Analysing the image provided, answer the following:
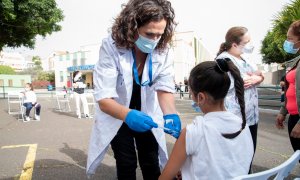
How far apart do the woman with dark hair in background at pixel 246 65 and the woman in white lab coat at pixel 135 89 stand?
3.09 feet

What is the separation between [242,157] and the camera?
4.93 feet

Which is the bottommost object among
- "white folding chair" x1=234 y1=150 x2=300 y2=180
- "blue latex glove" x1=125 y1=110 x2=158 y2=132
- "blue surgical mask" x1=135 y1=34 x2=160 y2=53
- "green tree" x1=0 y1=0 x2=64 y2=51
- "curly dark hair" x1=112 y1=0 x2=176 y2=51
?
"white folding chair" x1=234 y1=150 x2=300 y2=180

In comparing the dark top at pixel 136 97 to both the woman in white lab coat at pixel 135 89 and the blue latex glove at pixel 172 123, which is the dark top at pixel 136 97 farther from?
the blue latex glove at pixel 172 123

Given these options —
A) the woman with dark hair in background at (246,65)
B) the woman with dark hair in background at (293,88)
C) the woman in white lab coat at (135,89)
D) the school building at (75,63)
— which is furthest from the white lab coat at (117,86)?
the school building at (75,63)

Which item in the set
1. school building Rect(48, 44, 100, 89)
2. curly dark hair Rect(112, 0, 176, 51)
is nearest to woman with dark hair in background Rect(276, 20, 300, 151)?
curly dark hair Rect(112, 0, 176, 51)

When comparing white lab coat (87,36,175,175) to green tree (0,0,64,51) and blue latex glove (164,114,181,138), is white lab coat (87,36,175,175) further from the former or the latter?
green tree (0,0,64,51)

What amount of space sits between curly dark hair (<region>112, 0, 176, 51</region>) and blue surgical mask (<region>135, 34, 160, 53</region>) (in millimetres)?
44

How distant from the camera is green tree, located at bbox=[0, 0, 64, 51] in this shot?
12.1 m

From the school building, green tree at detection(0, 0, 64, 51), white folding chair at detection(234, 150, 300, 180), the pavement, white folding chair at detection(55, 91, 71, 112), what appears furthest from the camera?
the school building

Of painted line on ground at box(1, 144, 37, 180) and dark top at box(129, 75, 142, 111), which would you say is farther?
painted line on ground at box(1, 144, 37, 180)

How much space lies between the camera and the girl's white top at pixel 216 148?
4.74 feet

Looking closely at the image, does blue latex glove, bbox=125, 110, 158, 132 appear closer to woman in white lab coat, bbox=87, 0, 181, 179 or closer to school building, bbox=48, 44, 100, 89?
woman in white lab coat, bbox=87, 0, 181, 179

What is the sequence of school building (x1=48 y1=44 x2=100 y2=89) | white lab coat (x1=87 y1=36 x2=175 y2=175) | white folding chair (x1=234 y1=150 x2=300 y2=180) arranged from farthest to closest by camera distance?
school building (x1=48 y1=44 x2=100 y2=89)
white lab coat (x1=87 y1=36 x2=175 y2=175)
white folding chair (x1=234 y1=150 x2=300 y2=180)

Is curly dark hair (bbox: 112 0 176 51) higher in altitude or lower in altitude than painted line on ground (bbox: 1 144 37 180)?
higher
